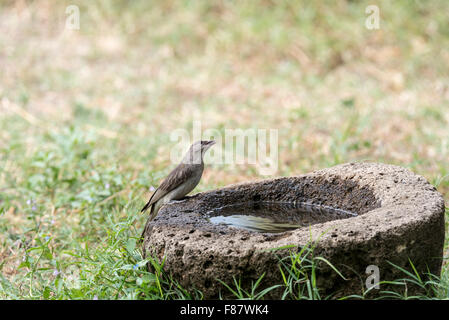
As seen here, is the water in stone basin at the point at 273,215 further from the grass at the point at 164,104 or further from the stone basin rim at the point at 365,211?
the grass at the point at 164,104

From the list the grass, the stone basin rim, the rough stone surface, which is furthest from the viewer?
the grass

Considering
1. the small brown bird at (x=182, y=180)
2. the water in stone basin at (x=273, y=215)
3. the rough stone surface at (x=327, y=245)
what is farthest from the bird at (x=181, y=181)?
the rough stone surface at (x=327, y=245)

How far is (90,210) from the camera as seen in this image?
5219 millimetres

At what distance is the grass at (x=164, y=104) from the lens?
4.56m

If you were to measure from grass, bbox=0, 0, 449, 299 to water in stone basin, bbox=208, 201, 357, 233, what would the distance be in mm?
558

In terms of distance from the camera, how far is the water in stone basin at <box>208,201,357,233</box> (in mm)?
3670

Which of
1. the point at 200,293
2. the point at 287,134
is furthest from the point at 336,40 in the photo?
the point at 200,293

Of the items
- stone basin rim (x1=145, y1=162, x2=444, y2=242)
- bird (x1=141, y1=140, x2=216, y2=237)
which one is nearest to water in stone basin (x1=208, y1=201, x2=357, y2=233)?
stone basin rim (x1=145, y1=162, x2=444, y2=242)

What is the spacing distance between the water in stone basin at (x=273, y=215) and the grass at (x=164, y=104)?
1.83ft

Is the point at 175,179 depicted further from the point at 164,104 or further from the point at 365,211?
the point at 164,104

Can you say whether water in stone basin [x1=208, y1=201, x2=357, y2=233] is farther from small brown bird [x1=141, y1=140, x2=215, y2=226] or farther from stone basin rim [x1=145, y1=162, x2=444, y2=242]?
small brown bird [x1=141, y1=140, x2=215, y2=226]

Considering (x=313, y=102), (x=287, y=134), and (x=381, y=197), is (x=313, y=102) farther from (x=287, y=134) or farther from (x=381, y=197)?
(x=381, y=197)

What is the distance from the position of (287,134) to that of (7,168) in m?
3.31
